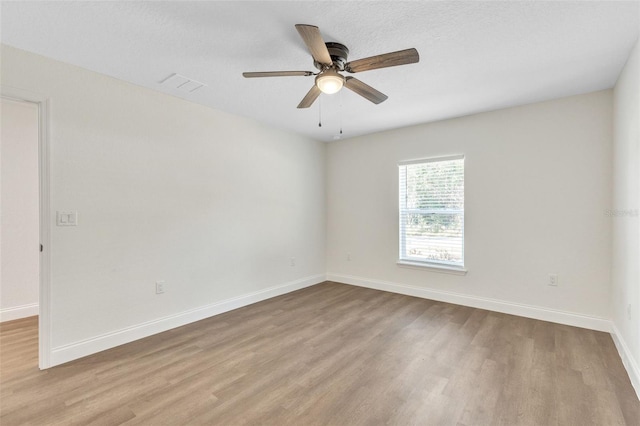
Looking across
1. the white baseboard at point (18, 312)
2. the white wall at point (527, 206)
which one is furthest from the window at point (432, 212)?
the white baseboard at point (18, 312)

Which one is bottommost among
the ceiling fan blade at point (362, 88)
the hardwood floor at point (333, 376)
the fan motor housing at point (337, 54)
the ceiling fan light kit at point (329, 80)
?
the hardwood floor at point (333, 376)

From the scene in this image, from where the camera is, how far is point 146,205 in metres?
2.97

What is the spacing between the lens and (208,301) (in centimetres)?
350

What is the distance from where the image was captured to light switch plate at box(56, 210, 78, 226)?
7.98ft

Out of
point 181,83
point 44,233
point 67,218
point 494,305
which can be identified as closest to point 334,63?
point 181,83

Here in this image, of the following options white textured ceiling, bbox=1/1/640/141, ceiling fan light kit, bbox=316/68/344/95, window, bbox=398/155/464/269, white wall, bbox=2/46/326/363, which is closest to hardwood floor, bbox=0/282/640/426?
white wall, bbox=2/46/326/363

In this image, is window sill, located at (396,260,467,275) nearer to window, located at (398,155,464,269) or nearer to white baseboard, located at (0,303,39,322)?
window, located at (398,155,464,269)

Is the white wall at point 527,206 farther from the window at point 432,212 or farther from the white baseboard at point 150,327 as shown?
the white baseboard at point 150,327

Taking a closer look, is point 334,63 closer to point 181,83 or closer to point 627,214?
point 181,83

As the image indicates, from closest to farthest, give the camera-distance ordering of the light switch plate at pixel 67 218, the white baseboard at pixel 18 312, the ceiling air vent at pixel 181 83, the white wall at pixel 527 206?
the light switch plate at pixel 67 218 → the ceiling air vent at pixel 181 83 → the white wall at pixel 527 206 → the white baseboard at pixel 18 312

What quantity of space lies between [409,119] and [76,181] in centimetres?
374

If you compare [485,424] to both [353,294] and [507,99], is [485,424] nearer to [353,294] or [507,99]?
[353,294]

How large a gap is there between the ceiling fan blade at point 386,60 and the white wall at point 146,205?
2.13 meters

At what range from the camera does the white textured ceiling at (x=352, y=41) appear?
71.2 inches
